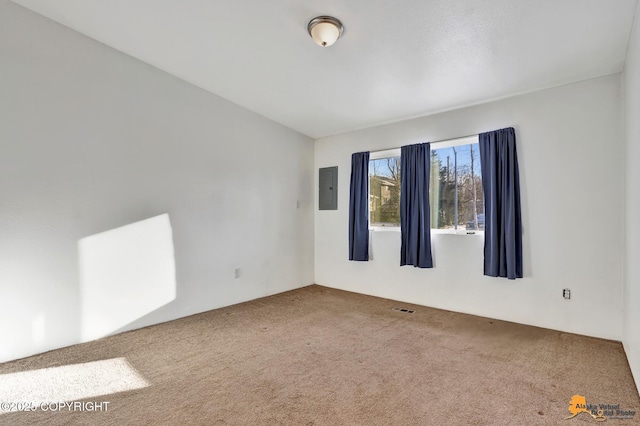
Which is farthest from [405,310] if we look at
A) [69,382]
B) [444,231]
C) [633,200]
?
[69,382]

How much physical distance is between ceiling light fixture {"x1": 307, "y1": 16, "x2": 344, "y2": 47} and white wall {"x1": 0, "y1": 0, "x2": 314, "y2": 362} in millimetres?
1913

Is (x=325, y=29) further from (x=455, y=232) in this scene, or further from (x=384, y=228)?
(x=384, y=228)

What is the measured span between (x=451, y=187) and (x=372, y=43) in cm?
221

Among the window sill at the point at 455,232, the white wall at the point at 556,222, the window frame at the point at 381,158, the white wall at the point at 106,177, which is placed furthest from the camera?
the window frame at the point at 381,158

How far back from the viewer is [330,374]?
2205 millimetres

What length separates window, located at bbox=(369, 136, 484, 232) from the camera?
3785 mm

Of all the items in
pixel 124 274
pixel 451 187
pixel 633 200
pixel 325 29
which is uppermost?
pixel 325 29

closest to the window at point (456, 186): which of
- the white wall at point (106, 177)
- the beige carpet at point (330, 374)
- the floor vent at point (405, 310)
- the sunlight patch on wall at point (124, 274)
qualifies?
the floor vent at point (405, 310)

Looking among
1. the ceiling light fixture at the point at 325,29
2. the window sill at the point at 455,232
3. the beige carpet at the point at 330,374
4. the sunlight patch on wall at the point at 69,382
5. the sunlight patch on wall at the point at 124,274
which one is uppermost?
the ceiling light fixture at the point at 325,29

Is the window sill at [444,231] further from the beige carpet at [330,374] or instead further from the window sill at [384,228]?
the beige carpet at [330,374]

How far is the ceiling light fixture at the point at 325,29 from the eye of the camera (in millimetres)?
2279

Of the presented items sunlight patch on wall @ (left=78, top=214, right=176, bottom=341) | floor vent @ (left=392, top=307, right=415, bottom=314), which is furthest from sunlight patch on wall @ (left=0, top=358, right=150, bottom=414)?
floor vent @ (left=392, top=307, right=415, bottom=314)

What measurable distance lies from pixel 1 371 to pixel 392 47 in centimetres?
397

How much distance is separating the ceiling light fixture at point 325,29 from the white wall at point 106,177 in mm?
1913
